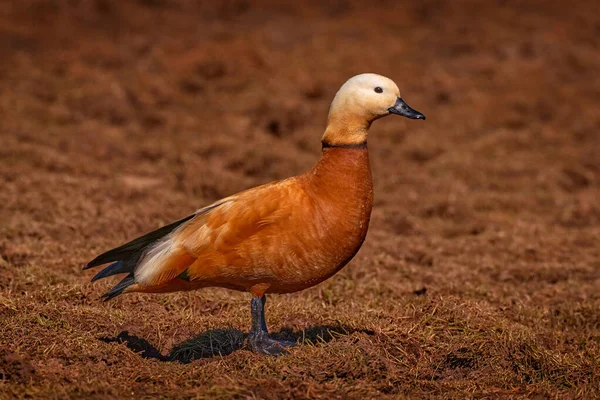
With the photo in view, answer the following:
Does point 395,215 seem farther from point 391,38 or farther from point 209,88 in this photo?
point 391,38

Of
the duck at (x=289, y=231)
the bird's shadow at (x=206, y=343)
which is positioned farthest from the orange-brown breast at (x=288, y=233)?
the bird's shadow at (x=206, y=343)

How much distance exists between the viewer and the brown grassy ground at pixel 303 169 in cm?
518

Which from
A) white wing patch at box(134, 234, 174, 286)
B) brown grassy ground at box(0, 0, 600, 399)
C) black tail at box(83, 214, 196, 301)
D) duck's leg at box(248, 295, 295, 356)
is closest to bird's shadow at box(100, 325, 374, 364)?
brown grassy ground at box(0, 0, 600, 399)

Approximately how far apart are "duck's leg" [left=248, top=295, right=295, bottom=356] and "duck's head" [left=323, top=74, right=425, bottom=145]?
39.7 inches

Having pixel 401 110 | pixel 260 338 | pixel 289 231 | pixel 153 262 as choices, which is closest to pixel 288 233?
pixel 289 231

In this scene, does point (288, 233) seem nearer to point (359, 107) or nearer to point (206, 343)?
point (359, 107)

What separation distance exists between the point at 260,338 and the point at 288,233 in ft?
2.12

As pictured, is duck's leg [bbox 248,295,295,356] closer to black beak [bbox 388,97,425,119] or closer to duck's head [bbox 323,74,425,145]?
duck's head [bbox 323,74,425,145]

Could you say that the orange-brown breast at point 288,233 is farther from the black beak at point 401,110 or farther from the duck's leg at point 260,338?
the black beak at point 401,110

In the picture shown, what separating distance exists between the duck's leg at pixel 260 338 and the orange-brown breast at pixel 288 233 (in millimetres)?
120

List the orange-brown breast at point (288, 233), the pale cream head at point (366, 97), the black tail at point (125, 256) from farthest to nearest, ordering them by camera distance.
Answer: the black tail at point (125, 256), the pale cream head at point (366, 97), the orange-brown breast at point (288, 233)

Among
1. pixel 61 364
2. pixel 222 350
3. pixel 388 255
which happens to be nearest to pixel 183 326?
pixel 222 350

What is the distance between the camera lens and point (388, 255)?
8.17 m

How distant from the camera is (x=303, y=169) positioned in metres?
10.9
